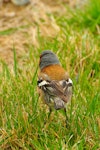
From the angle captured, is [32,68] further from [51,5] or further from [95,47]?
[51,5]

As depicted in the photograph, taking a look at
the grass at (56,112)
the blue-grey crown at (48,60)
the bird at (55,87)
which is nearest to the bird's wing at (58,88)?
the bird at (55,87)

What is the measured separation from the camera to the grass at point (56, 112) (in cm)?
538

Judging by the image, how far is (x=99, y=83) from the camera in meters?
6.67

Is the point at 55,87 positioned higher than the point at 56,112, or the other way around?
the point at 55,87

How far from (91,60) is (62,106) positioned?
75.2 inches

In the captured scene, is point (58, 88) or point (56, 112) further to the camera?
point (56, 112)

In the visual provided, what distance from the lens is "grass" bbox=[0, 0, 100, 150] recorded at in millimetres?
5375

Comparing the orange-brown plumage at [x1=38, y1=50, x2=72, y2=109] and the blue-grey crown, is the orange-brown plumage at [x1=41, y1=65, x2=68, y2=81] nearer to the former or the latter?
the orange-brown plumage at [x1=38, y1=50, x2=72, y2=109]

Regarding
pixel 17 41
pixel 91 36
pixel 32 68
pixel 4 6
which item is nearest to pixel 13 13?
pixel 4 6

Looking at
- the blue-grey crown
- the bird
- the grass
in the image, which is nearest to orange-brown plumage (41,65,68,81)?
the bird

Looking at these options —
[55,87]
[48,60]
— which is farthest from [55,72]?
[48,60]

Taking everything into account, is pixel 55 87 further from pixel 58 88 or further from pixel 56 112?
pixel 56 112

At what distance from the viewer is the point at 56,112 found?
598 centimetres

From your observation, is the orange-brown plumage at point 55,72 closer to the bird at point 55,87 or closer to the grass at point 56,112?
the bird at point 55,87
